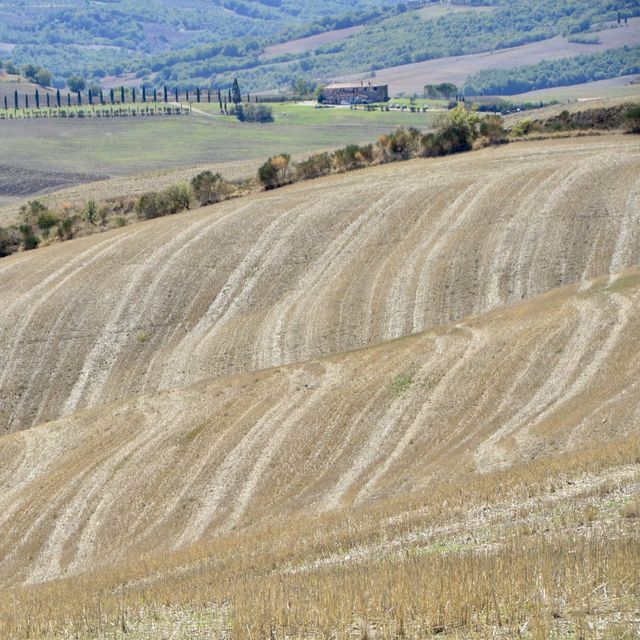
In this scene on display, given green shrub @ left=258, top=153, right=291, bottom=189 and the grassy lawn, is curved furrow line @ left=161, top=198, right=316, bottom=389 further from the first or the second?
the grassy lawn

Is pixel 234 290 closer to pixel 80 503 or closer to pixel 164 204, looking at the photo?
pixel 164 204

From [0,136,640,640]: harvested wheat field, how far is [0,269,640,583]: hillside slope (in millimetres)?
128

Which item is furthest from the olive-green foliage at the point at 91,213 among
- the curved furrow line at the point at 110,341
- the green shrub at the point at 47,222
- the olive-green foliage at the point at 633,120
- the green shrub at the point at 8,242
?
Answer: the olive-green foliage at the point at 633,120

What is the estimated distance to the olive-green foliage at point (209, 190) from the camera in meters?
84.3

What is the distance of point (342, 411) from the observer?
41688 millimetres

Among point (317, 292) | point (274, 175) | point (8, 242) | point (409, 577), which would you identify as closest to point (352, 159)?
point (274, 175)

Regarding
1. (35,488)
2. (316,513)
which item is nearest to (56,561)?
(35,488)

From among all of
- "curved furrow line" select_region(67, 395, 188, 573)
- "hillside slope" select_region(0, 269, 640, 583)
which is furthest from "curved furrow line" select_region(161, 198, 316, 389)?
"curved furrow line" select_region(67, 395, 188, 573)

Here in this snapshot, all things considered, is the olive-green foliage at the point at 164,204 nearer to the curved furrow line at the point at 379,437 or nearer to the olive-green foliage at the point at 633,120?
the olive-green foliage at the point at 633,120

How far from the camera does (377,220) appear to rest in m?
67.9

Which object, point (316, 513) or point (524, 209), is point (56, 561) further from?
point (524, 209)

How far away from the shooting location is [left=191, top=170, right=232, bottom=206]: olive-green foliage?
84.3 metres

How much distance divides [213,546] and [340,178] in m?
55.9

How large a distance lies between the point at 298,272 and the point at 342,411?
72.5ft
